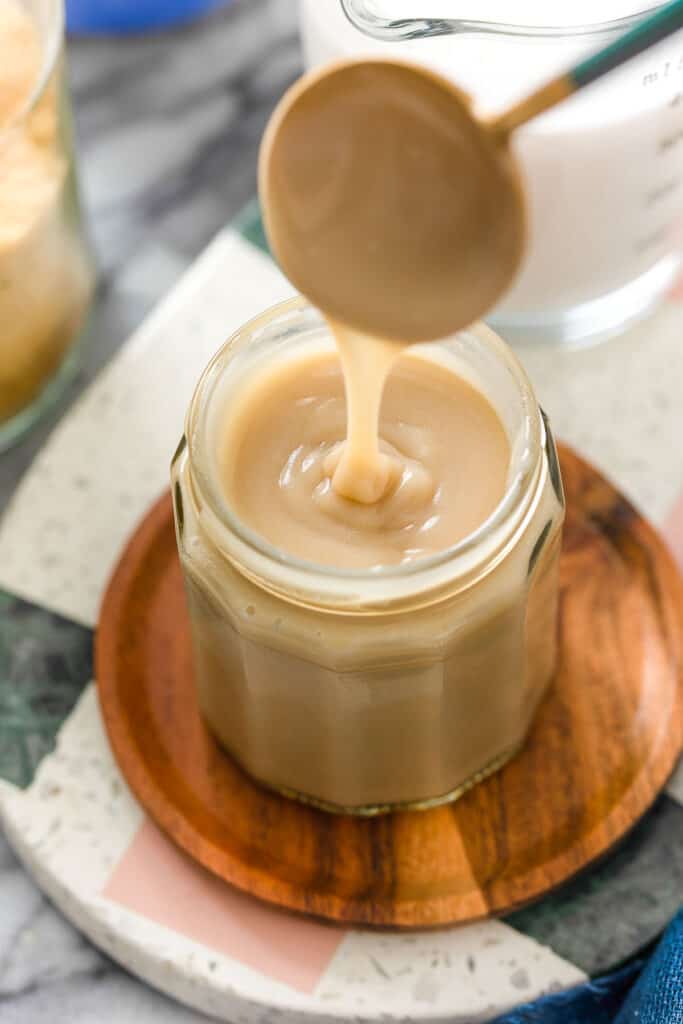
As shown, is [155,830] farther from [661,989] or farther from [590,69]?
[590,69]

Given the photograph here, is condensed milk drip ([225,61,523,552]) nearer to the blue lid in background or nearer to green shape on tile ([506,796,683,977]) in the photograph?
green shape on tile ([506,796,683,977])

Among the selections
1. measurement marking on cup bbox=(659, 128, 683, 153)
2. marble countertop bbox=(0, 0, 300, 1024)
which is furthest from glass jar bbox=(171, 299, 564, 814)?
marble countertop bbox=(0, 0, 300, 1024)

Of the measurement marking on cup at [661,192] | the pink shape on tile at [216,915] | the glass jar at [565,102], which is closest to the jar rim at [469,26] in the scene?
the glass jar at [565,102]

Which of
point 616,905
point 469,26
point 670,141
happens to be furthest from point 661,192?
point 616,905

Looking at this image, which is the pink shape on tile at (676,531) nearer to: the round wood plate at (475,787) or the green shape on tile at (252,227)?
the round wood plate at (475,787)

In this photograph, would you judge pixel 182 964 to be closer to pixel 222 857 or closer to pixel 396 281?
pixel 222 857

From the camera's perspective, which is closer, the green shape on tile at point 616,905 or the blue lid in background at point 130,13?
the green shape on tile at point 616,905
